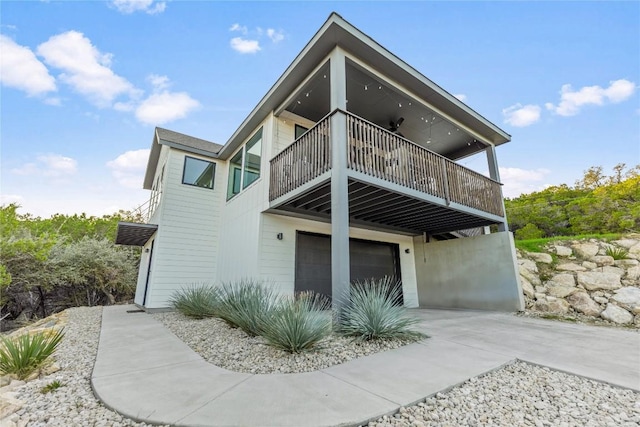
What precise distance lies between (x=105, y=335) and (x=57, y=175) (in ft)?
33.4

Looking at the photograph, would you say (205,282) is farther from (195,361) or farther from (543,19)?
(543,19)

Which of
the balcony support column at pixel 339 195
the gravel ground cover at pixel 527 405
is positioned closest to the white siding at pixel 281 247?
the balcony support column at pixel 339 195

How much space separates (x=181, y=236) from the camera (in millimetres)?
8305

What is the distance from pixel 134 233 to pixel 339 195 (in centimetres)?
809

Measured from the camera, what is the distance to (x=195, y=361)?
3.27 meters

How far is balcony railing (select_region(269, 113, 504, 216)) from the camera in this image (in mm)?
5109

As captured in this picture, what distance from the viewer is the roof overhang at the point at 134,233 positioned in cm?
832

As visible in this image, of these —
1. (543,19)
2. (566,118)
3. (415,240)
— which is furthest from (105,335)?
(566,118)

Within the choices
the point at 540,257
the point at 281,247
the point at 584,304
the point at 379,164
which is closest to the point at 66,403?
the point at 281,247

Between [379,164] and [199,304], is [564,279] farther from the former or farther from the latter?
[199,304]

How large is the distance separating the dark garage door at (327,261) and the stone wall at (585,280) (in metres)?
3.81

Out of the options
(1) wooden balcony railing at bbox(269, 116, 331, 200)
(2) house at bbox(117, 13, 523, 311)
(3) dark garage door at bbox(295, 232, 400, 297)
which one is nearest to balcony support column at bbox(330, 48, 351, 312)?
(2) house at bbox(117, 13, 523, 311)

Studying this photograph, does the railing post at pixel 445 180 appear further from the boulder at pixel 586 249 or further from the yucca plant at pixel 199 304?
the yucca plant at pixel 199 304

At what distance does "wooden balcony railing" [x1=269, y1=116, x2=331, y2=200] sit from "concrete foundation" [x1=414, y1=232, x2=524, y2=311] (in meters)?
5.68
